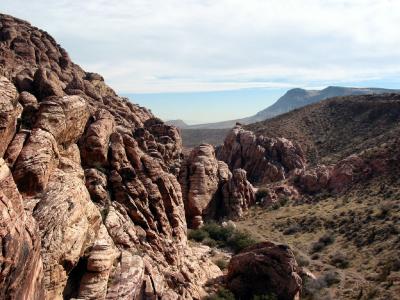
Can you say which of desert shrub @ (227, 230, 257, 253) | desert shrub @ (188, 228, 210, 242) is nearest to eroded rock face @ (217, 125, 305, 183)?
desert shrub @ (227, 230, 257, 253)

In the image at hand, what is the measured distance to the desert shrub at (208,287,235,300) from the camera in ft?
102

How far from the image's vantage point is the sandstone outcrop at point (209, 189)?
55.5m

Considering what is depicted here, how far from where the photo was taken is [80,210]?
22281mm

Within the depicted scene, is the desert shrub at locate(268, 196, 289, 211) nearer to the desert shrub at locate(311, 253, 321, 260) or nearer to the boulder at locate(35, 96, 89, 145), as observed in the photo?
the desert shrub at locate(311, 253, 321, 260)

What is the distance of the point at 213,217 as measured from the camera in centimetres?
6047

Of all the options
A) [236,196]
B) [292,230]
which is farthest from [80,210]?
[236,196]

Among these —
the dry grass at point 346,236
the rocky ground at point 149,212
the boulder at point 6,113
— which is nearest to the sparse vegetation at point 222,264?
the rocky ground at point 149,212

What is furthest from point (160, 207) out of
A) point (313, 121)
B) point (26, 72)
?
point (313, 121)

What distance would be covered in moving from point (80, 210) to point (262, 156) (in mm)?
70116

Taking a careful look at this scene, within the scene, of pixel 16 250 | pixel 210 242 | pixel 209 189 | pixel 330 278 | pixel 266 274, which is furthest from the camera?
pixel 209 189

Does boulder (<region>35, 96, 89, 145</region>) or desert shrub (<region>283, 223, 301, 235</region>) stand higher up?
boulder (<region>35, 96, 89, 145</region>)

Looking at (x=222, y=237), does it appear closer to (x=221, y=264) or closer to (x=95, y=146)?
(x=221, y=264)

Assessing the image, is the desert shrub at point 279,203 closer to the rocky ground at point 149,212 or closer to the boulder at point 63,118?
the rocky ground at point 149,212

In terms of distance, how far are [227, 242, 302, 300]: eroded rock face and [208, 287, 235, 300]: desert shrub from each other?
1.25 m
